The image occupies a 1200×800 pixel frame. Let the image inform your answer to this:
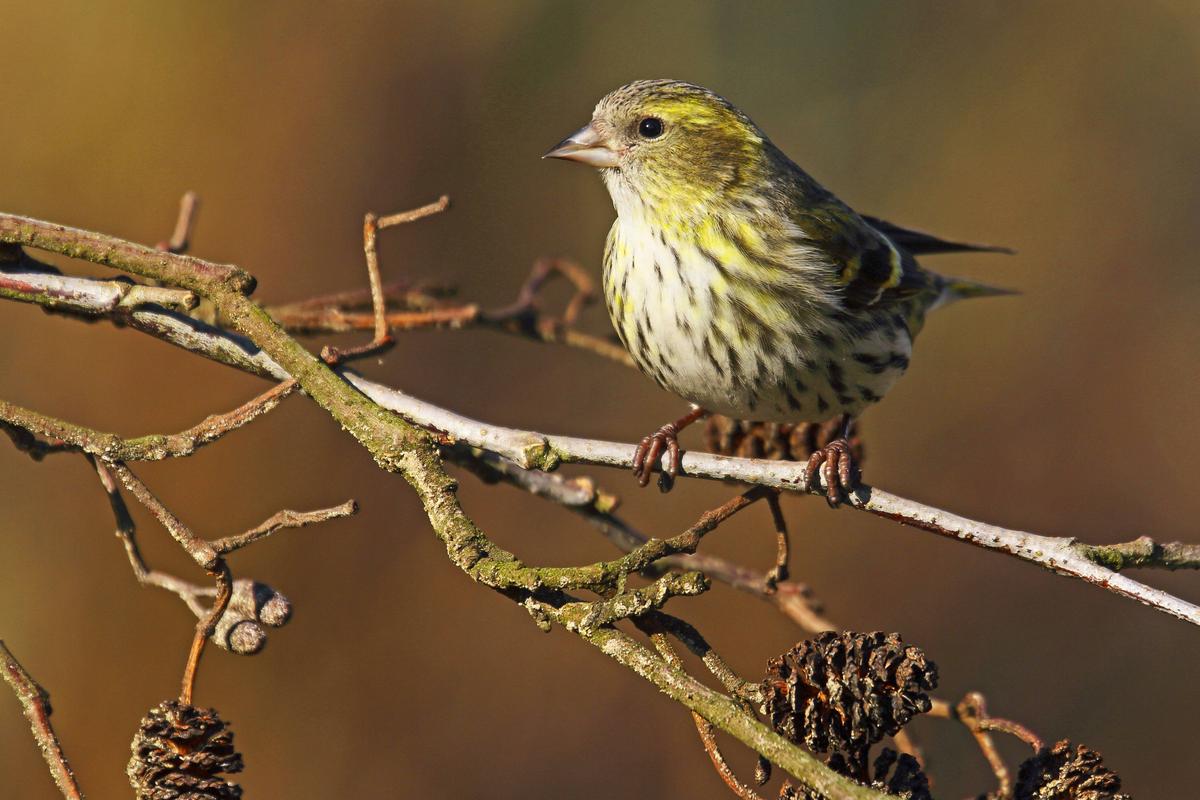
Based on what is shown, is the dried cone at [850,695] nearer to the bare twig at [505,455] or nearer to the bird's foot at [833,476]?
the bare twig at [505,455]

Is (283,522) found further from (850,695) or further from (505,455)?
(850,695)

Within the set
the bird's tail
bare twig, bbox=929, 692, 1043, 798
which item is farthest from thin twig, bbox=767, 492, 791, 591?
the bird's tail

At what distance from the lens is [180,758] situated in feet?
6.63

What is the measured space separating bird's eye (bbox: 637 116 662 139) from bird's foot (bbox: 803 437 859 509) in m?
1.45

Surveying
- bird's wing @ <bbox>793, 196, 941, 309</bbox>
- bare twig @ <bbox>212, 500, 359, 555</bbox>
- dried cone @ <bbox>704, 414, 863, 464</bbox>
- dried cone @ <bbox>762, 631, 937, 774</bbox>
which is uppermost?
bird's wing @ <bbox>793, 196, 941, 309</bbox>

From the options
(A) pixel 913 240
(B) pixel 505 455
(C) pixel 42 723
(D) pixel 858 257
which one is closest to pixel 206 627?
(C) pixel 42 723

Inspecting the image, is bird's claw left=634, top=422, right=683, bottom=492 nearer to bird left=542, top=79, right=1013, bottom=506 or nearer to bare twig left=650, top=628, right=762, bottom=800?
bird left=542, top=79, right=1013, bottom=506

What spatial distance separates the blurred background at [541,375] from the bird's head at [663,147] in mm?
2391

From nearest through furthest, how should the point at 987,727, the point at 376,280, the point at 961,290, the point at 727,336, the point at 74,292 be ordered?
the point at 987,727 < the point at 74,292 < the point at 376,280 < the point at 727,336 < the point at 961,290

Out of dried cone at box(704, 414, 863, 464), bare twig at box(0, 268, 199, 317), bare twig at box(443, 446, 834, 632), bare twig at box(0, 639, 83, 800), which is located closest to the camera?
bare twig at box(0, 639, 83, 800)

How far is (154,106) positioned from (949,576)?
4882mm

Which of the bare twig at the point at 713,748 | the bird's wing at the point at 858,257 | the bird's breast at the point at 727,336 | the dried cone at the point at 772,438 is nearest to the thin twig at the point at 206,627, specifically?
the bare twig at the point at 713,748

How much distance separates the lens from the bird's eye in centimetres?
391

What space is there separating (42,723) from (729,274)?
7.47 feet
